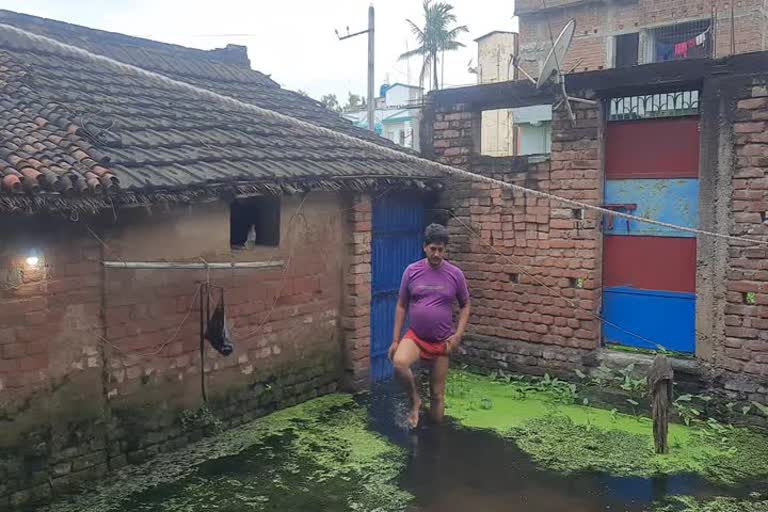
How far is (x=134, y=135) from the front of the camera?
6309 millimetres

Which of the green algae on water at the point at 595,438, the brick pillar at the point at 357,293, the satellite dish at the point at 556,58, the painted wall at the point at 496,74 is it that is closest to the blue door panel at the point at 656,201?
the satellite dish at the point at 556,58

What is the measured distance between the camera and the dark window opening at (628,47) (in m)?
19.0

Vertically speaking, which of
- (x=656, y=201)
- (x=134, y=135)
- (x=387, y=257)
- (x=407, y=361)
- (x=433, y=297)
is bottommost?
(x=407, y=361)

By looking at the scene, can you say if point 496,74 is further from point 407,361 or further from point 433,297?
point 407,361

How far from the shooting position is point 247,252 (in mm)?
7141

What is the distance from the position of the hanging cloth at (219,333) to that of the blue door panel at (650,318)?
450 cm

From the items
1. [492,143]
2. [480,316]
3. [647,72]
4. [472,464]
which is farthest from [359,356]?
[492,143]

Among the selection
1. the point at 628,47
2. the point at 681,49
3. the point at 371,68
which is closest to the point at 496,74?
the point at 628,47

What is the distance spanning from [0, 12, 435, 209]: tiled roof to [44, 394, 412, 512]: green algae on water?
230cm

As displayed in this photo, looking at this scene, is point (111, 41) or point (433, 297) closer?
point (433, 297)

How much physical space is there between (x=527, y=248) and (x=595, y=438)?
270 centimetres

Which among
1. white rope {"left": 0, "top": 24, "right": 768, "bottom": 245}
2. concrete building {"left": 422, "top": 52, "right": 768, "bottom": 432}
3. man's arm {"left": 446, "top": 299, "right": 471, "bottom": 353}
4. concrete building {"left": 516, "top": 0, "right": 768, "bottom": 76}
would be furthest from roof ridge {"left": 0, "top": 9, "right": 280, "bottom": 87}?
concrete building {"left": 516, "top": 0, "right": 768, "bottom": 76}

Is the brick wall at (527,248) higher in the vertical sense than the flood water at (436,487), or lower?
higher

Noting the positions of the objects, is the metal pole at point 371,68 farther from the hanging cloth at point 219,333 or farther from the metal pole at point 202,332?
the hanging cloth at point 219,333
